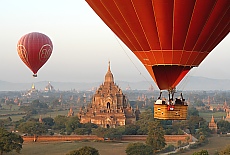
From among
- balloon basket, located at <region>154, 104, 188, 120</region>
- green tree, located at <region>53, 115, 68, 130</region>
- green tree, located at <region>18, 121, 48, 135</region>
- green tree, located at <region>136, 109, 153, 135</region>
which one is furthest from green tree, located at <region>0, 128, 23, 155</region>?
balloon basket, located at <region>154, 104, 188, 120</region>

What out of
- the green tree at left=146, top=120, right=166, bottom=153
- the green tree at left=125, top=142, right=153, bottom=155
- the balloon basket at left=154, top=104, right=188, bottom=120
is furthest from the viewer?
the green tree at left=146, top=120, right=166, bottom=153

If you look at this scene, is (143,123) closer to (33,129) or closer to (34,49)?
(33,129)

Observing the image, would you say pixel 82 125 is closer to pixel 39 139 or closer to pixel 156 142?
pixel 39 139

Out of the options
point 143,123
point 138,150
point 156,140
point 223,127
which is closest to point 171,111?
point 138,150

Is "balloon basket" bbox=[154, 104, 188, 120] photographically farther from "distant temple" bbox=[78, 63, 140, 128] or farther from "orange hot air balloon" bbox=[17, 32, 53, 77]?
"distant temple" bbox=[78, 63, 140, 128]

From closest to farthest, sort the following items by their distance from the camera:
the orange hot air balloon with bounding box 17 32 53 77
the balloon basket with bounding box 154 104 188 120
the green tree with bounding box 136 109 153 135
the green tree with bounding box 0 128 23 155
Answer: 1. the balloon basket with bounding box 154 104 188 120
2. the orange hot air balloon with bounding box 17 32 53 77
3. the green tree with bounding box 0 128 23 155
4. the green tree with bounding box 136 109 153 135
